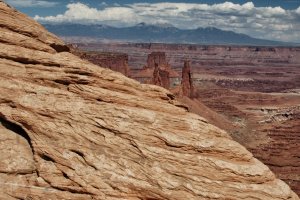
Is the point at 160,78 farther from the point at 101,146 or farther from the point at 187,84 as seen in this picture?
the point at 101,146

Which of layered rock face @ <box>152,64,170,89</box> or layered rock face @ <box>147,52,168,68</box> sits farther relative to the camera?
layered rock face @ <box>147,52,168,68</box>

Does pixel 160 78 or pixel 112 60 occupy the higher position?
pixel 112 60

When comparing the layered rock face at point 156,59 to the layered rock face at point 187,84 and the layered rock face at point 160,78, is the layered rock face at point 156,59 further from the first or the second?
the layered rock face at point 187,84

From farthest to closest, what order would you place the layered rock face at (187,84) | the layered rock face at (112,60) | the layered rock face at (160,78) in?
the layered rock face at (112,60), the layered rock face at (187,84), the layered rock face at (160,78)

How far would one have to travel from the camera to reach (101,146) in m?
16.1

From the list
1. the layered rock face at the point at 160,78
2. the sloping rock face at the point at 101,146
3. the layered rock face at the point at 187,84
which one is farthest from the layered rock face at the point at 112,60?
the sloping rock face at the point at 101,146

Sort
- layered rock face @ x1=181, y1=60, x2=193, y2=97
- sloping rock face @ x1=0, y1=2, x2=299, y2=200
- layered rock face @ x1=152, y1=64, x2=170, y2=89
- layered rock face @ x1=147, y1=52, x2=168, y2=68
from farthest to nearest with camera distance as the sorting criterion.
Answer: layered rock face @ x1=147, y1=52, x2=168, y2=68 → layered rock face @ x1=181, y1=60, x2=193, y2=97 → layered rock face @ x1=152, y1=64, x2=170, y2=89 → sloping rock face @ x1=0, y1=2, x2=299, y2=200

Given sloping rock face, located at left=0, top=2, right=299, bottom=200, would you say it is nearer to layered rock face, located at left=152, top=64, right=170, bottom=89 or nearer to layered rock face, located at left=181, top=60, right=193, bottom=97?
layered rock face, located at left=152, top=64, right=170, bottom=89

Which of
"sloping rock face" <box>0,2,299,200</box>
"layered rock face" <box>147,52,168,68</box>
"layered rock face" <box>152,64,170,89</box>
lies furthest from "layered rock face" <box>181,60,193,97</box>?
"sloping rock face" <box>0,2,299,200</box>

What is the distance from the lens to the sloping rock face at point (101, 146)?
15.6 metres

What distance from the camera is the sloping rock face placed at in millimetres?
15633

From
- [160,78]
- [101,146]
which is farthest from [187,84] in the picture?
[101,146]

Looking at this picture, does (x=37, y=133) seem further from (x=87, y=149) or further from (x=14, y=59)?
(x=14, y=59)

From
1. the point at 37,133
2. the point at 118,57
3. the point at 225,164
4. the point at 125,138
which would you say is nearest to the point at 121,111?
the point at 125,138
